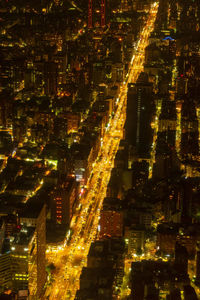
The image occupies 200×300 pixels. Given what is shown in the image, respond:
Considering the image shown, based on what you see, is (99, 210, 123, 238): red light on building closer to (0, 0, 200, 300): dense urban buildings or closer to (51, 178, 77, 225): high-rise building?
(0, 0, 200, 300): dense urban buildings

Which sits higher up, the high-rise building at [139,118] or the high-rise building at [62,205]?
the high-rise building at [139,118]

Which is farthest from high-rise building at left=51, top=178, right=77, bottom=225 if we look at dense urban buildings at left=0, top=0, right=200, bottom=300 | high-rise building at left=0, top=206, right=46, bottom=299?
high-rise building at left=0, top=206, right=46, bottom=299

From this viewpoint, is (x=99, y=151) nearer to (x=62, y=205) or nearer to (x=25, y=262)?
(x=62, y=205)

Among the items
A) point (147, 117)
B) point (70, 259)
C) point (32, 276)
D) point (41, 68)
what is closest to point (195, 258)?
point (70, 259)

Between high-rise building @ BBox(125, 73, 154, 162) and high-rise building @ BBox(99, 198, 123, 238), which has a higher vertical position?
high-rise building @ BBox(125, 73, 154, 162)

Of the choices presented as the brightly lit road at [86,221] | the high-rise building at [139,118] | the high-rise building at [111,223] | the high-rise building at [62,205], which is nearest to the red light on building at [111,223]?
the high-rise building at [111,223]

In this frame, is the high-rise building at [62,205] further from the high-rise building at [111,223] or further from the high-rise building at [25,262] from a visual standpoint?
the high-rise building at [25,262]
